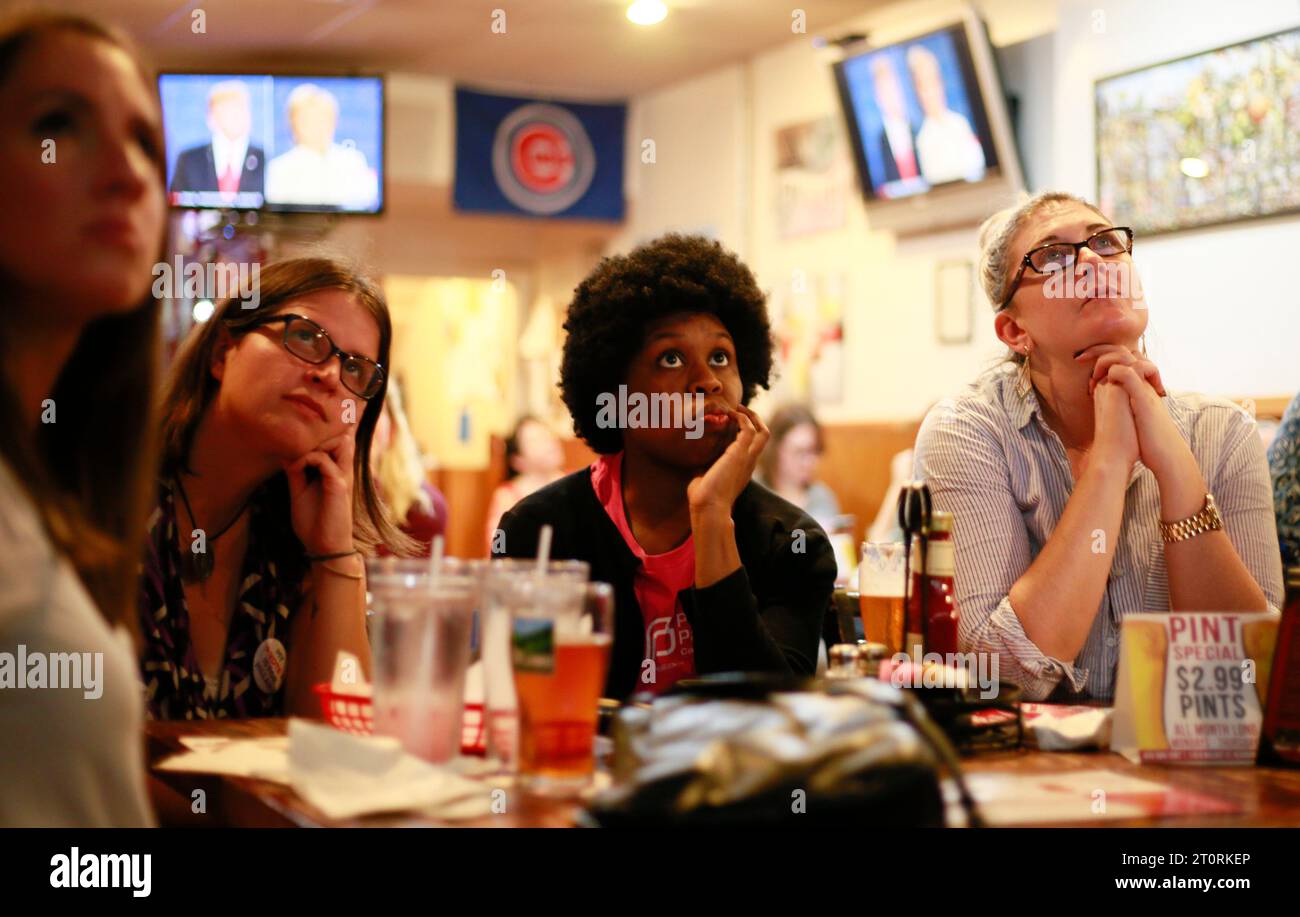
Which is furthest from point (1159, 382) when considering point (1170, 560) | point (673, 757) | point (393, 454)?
point (393, 454)

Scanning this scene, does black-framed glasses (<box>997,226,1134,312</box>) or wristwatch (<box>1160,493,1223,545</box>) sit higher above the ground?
black-framed glasses (<box>997,226,1134,312</box>)

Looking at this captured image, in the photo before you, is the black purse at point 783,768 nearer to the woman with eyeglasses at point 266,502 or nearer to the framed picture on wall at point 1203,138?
the woman with eyeglasses at point 266,502

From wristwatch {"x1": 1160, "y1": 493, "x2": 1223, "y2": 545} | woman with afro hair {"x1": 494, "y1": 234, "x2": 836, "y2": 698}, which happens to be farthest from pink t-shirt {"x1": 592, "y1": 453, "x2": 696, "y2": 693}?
wristwatch {"x1": 1160, "y1": 493, "x2": 1223, "y2": 545}

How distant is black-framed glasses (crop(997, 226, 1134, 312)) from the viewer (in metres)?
2.15

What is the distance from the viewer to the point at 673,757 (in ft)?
3.31

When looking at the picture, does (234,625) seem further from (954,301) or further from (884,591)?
(954,301)

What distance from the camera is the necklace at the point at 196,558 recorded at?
195 cm

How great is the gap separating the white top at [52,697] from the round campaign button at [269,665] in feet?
3.07

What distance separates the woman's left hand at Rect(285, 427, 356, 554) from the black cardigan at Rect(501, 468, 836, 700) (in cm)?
24

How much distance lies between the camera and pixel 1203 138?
4559mm

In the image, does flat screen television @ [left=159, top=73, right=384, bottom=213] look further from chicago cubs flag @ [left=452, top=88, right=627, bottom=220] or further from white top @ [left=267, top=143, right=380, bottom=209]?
chicago cubs flag @ [left=452, top=88, right=627, bottom=220]

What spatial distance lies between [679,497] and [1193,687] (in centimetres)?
90

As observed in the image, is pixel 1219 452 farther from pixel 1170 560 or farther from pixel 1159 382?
pixel 1170 560
